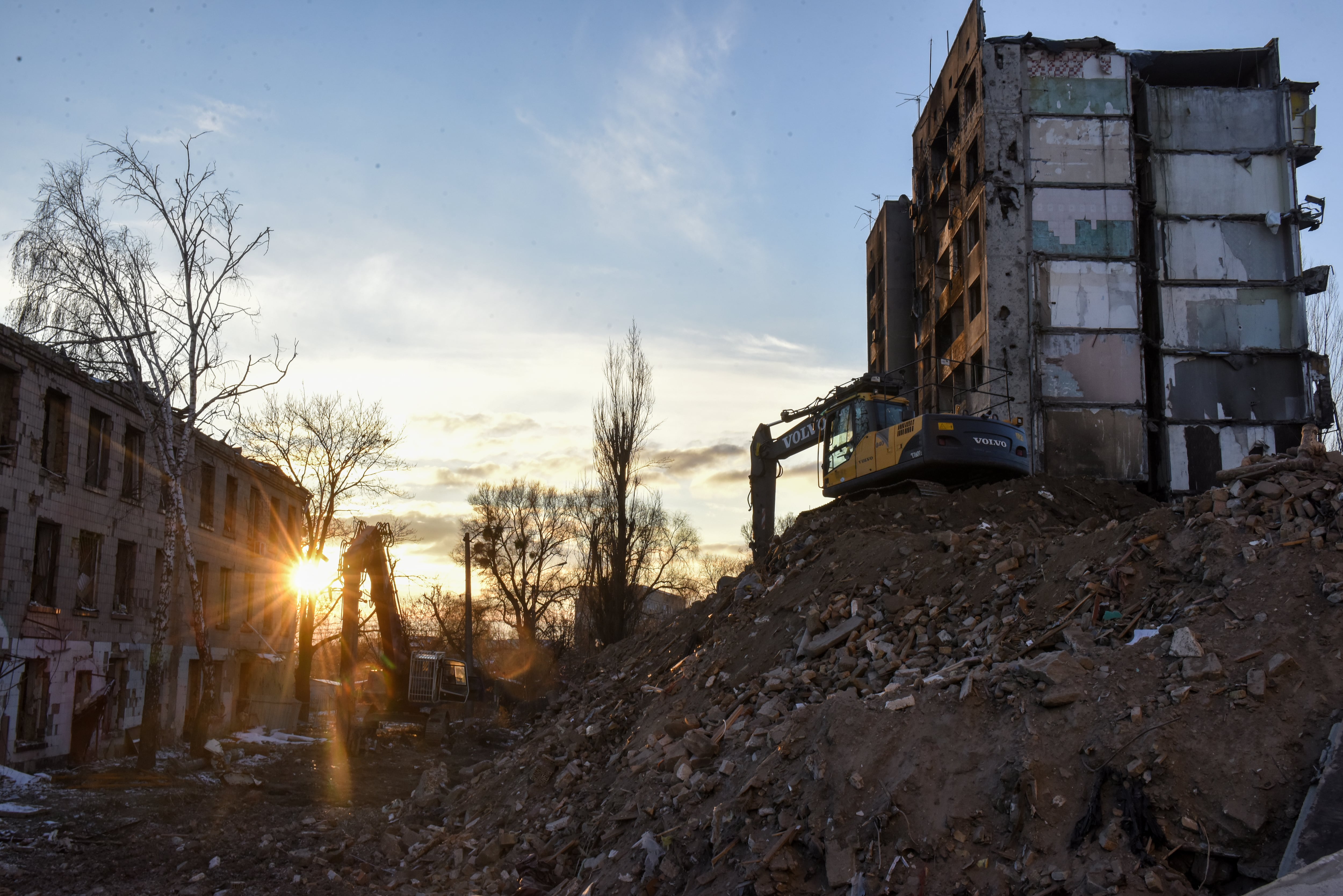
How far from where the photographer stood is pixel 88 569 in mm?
20000

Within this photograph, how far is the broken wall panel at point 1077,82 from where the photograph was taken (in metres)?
29.7

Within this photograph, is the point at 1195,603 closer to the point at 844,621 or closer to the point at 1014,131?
the point at 844,621

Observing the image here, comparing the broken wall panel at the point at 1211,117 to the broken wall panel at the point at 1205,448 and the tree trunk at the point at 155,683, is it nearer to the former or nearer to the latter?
the broken wall panel at the point at 1205,448

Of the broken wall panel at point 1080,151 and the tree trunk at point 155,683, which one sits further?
the broken wall panel at point 1080,151

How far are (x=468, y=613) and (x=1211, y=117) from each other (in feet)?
93.8

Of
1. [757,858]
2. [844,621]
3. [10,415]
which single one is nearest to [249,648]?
[10,415]

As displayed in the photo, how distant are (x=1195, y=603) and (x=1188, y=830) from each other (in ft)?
8.51

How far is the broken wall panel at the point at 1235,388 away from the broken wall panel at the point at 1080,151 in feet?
18.9

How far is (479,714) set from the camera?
27891 mm

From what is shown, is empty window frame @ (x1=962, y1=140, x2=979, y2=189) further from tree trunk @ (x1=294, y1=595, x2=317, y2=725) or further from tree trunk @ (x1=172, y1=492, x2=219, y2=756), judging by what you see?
tree trunk @ (x1=294, y1=595, x2=317, y2=725)

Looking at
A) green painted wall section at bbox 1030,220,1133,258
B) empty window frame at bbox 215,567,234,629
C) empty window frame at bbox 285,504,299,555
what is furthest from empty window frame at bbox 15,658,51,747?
green painted wall section at bbox 1030,220,1133,258

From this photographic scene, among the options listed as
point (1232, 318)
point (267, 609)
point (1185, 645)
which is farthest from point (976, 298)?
point (267, 609)

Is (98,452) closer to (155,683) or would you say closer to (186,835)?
(155,683)

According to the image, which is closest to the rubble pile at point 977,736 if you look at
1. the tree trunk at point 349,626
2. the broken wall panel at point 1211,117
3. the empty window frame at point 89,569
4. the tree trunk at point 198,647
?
the tree trunk at point 198,647
